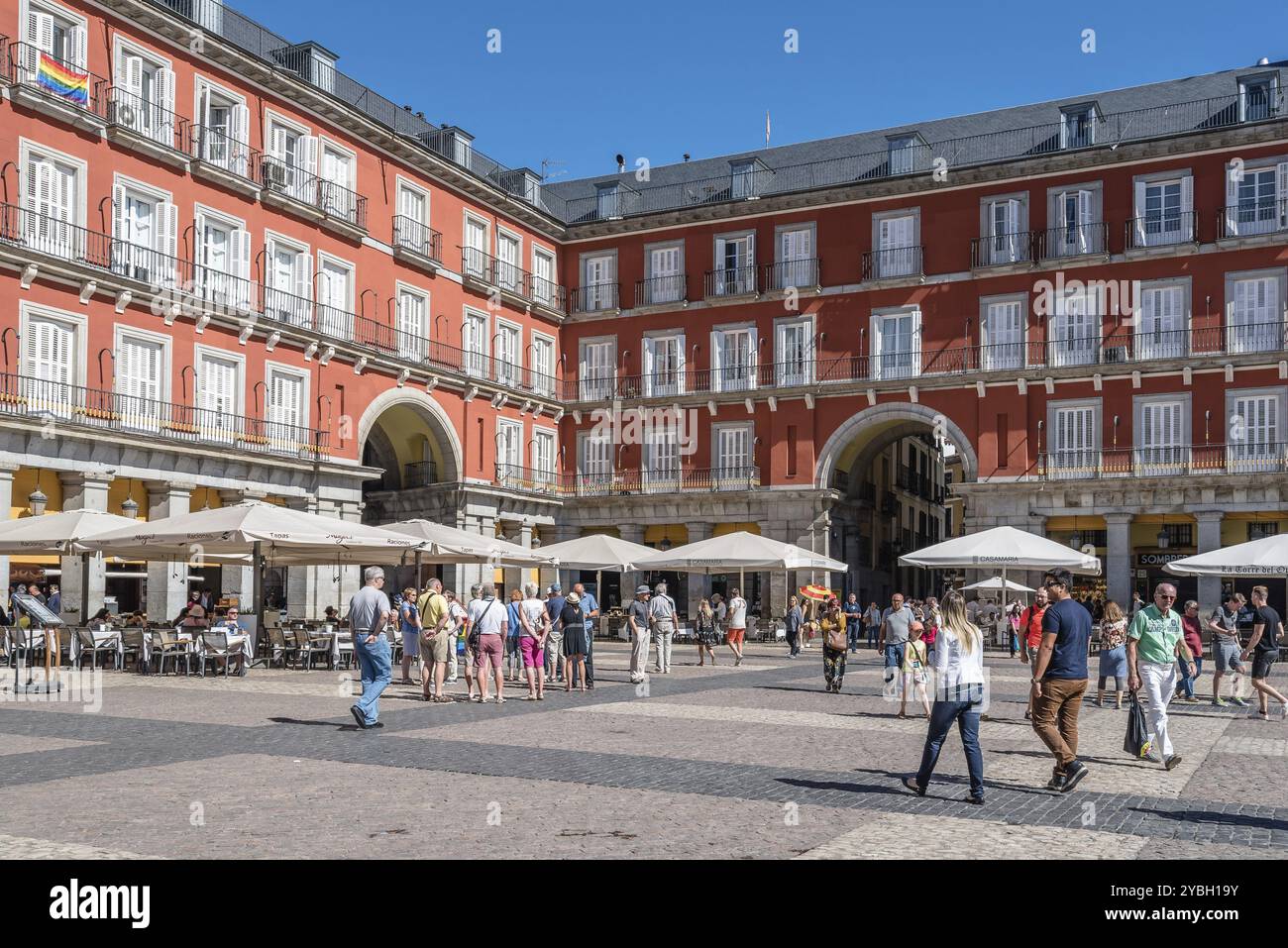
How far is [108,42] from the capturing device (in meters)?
29.4

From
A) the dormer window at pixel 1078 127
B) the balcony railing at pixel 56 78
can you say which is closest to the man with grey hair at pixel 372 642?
the balcony railing at pixel 56 78

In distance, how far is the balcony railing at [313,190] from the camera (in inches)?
1340

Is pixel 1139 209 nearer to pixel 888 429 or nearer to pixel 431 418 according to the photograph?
pixel 888 429

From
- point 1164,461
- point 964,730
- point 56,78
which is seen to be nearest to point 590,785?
point 964,730

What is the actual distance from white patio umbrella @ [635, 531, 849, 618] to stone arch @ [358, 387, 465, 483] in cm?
1251

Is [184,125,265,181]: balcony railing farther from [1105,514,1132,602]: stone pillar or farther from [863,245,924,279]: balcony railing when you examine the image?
[1105,514,1132,602]: stone pillar

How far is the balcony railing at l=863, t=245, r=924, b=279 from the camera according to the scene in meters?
41.8

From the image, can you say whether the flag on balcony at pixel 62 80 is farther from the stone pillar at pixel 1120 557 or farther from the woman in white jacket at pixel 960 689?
the stone pillar at pixel 1120 557

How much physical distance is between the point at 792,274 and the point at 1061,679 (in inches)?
1372

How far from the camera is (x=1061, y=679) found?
9.93 m

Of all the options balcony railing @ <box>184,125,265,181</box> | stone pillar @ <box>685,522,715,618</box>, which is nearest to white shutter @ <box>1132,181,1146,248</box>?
stone pillar @ <box>685,522,715,618</box>

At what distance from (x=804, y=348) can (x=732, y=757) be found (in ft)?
108

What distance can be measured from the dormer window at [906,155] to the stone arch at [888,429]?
26.2ft
